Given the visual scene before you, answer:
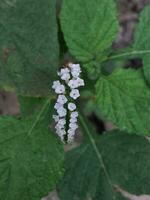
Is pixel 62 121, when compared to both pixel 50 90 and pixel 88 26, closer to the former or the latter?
pixel 50 90

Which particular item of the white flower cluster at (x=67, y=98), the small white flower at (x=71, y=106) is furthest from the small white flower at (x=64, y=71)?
the small white flower at (x=71, y=106)

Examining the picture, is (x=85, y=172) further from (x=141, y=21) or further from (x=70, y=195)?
(x=141, y=21)

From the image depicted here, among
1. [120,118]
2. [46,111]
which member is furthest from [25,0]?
[120,118]

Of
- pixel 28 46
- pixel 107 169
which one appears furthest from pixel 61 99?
pixel 107 169

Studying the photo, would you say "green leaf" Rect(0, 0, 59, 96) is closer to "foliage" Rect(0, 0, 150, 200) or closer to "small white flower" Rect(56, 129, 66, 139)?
"foliage" Rect(0, 0, 150, 200)

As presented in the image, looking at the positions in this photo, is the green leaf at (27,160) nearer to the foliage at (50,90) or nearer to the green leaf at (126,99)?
the foliage at (50,90)

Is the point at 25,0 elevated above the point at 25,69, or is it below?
above

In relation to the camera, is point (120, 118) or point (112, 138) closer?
point (120, 118)

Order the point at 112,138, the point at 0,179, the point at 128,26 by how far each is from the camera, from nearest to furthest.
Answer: the point at 0,179 → the point at 112,138 → the point at 128,26
